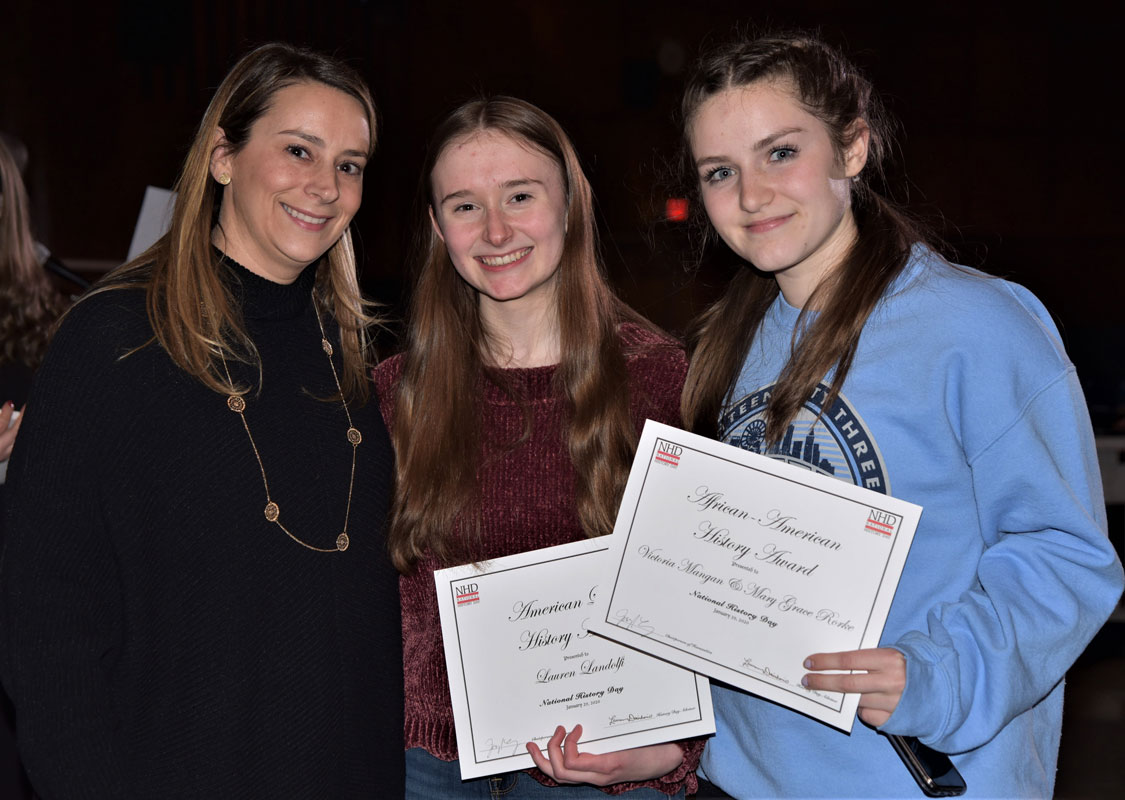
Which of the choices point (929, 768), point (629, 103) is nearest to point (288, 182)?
point (929, 768)

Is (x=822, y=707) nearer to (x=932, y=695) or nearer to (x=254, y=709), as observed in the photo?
(x=932, y=695)

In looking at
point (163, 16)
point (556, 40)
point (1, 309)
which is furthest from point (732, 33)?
point (1, 309)

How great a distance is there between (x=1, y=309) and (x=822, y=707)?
2556mm

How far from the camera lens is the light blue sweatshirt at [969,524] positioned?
1.40m

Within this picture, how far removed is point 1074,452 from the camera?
1410 mm

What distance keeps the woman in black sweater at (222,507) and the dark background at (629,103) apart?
14.8 feet

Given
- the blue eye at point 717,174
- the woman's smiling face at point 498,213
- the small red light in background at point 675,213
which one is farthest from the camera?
the small red light in background at point 675,213

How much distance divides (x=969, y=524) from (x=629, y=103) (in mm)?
5624

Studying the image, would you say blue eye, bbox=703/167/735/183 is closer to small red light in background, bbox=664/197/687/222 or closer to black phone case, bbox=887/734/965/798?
small red light in background, bbox=664/197/687/222

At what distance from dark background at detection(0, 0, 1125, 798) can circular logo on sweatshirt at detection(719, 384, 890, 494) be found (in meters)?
4.56
